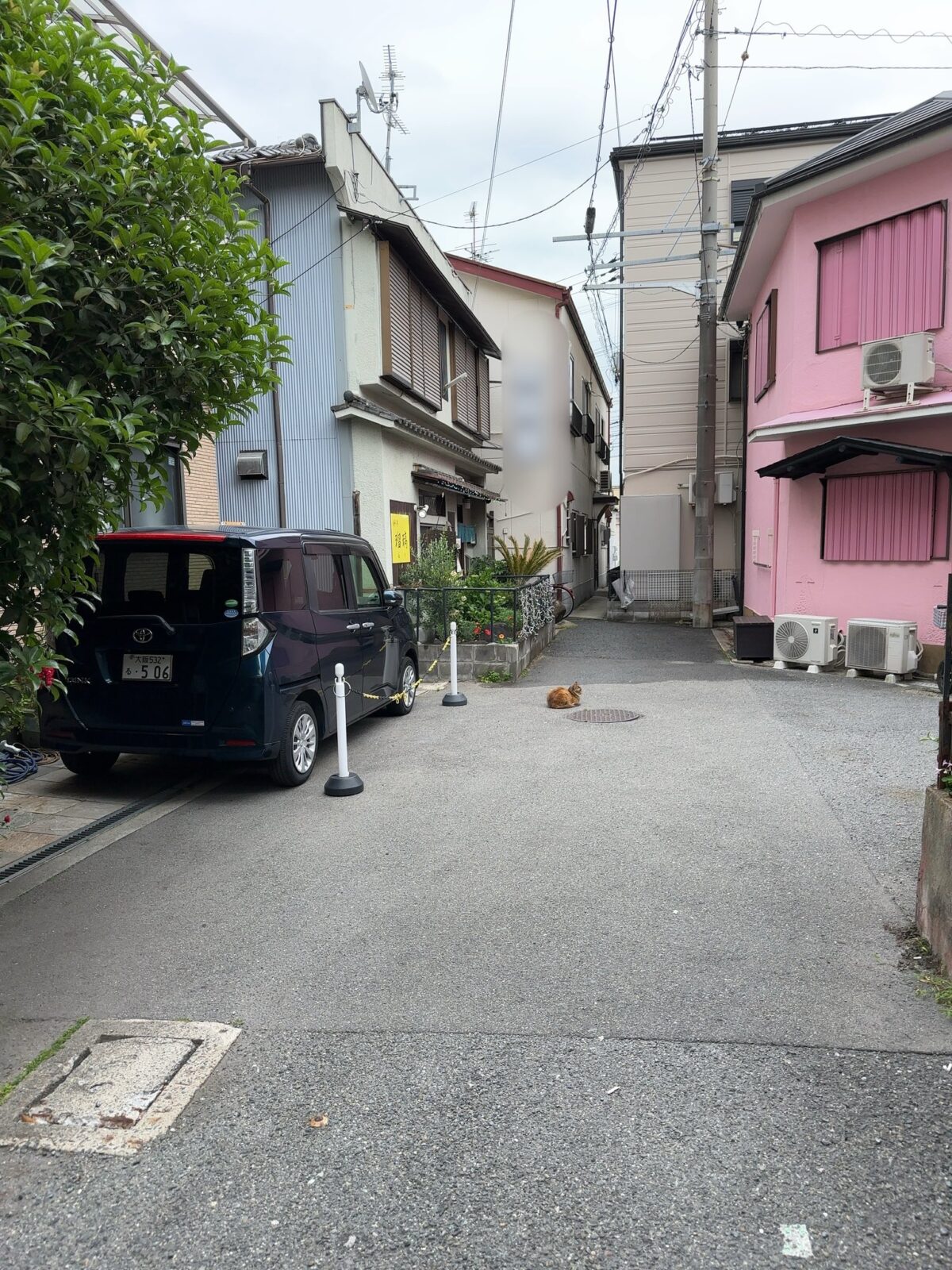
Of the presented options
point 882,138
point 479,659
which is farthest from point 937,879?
point 882,138

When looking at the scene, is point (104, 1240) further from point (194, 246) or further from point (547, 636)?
point (547, 636)

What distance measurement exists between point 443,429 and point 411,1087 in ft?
45.9

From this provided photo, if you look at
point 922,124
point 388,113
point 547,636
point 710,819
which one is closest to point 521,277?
point 388,113

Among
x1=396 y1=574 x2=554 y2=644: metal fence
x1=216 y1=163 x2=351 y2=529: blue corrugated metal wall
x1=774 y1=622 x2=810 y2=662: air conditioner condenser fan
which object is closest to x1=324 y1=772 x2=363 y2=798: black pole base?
x1=396 y1=574 x2=554 y2=644: metal fence

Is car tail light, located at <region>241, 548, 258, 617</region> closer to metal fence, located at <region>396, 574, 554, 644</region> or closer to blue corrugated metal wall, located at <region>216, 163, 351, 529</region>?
metal fence, located at <region>396, 574, 554, 644</region>

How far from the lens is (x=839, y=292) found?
1095 cm

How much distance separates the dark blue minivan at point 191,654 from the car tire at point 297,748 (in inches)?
0.6

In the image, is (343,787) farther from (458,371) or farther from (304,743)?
(458,371)

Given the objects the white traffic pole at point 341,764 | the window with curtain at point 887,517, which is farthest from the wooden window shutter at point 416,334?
the white traffic pole at point 341,764

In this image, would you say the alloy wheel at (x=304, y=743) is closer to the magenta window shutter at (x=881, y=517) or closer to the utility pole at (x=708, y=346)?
the magenta window shutter at (x=881, y=517)

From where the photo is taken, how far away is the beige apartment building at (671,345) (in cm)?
1970

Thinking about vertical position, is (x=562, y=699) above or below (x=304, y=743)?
below

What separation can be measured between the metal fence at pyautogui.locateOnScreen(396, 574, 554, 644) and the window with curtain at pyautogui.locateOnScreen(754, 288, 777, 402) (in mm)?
→ 5613

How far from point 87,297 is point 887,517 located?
1019 centimetres
